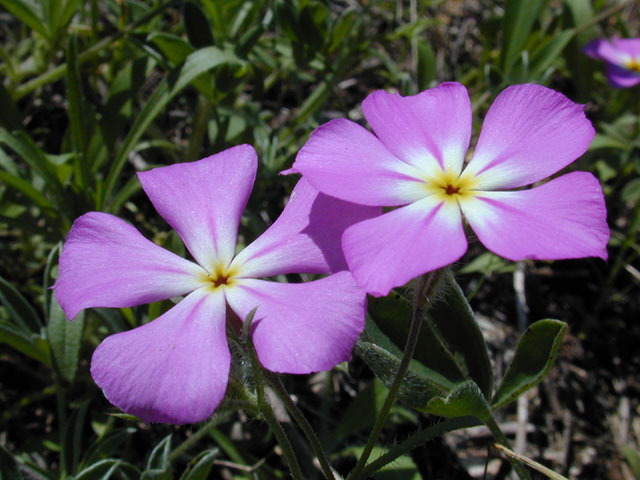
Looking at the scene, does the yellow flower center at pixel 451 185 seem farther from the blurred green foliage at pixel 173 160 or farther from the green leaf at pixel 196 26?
the green leaf at pixel 196 26

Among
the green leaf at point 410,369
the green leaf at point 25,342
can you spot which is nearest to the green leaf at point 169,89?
the green leaf at point 25,342

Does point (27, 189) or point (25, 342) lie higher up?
point (27, 189)

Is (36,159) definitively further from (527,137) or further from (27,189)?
(527,137)

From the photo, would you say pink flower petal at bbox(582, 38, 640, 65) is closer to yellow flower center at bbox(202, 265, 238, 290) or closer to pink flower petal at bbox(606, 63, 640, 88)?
pink flower petal at bbox(606, 63, 640, 88)

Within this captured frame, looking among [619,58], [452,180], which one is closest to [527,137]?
[452,180]

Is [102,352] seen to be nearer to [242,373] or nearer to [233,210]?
[242,373]

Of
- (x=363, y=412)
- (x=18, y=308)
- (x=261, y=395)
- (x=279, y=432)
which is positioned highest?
(x=261, y=395)
